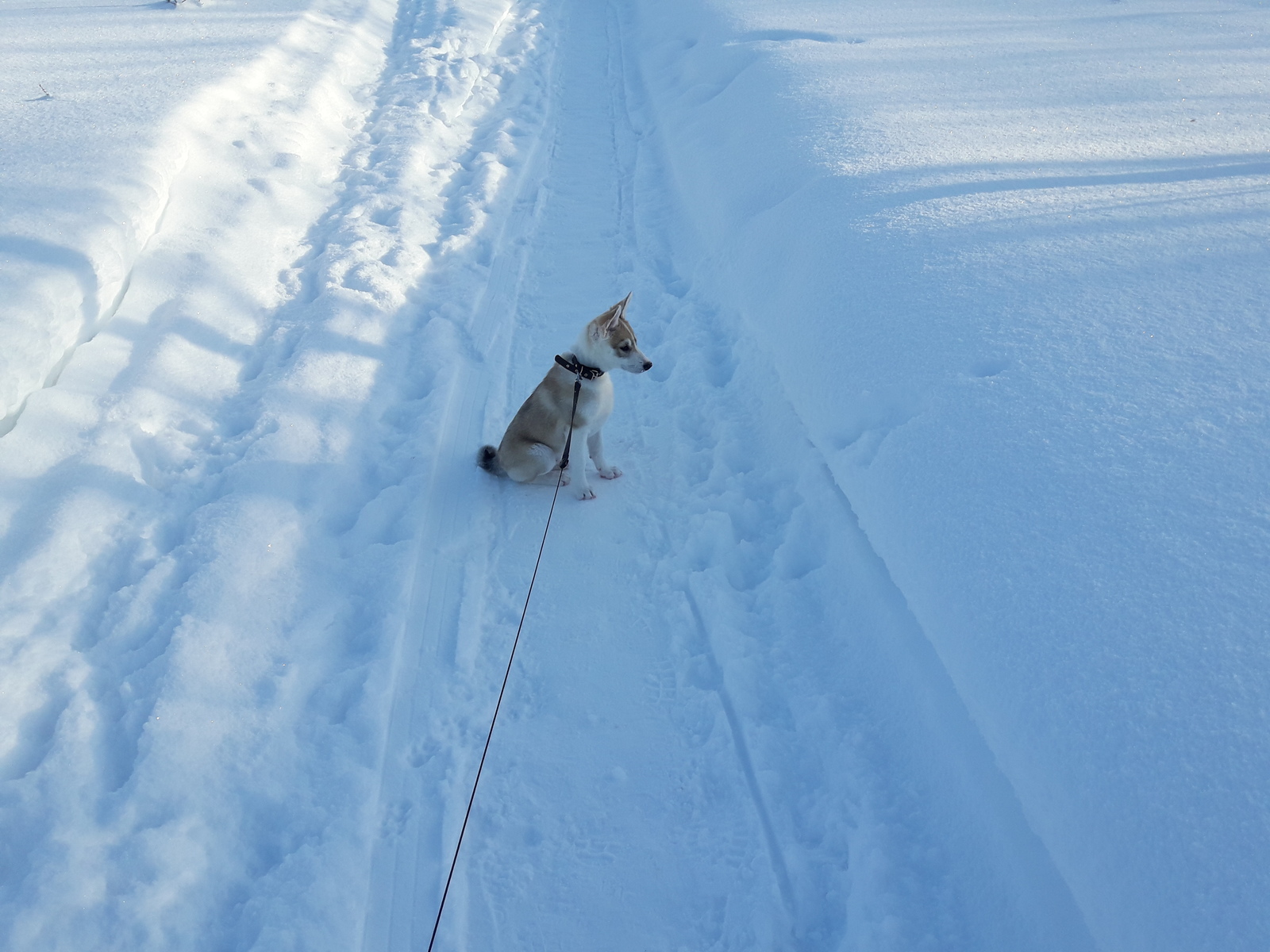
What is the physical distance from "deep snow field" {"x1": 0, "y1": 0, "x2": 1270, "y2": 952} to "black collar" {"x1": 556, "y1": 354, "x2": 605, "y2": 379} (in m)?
0.81

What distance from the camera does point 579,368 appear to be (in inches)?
163

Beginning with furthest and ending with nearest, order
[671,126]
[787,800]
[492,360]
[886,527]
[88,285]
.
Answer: [671,126]
[492,360]
[88,285]
[886,527]
[787,800]

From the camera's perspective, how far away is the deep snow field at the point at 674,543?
2.60 meters

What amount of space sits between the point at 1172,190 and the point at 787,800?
204 inches

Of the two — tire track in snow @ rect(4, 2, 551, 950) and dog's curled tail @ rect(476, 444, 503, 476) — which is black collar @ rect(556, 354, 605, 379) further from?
tire track in snow @ rect(4, 2, 551, 950)

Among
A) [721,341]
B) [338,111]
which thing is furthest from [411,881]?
[338,111]

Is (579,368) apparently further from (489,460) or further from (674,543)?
(674,543)

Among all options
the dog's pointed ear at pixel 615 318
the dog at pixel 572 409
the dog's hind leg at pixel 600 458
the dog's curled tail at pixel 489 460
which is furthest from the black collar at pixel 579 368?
the dog's curled tail at pixel 489 460

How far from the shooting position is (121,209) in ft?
18.1

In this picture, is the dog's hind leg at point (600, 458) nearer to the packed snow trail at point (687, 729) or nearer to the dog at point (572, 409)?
the dog at point (572, 409)

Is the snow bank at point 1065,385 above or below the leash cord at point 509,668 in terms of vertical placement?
above

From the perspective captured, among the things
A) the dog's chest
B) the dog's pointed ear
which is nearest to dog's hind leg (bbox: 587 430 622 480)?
the dog's chest

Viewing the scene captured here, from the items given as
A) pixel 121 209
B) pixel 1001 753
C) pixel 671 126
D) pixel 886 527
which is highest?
pixel 671 126

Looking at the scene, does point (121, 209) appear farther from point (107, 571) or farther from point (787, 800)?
point (787, 800)
